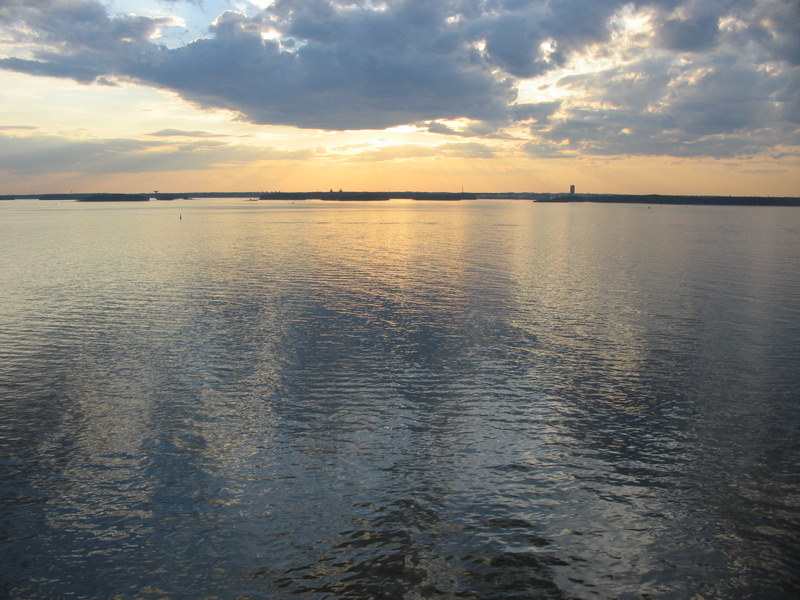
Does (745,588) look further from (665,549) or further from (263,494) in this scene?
(263,494)

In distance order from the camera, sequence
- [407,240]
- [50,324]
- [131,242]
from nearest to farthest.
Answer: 1. [50,324]
2. [131,242]
3. [407,240]

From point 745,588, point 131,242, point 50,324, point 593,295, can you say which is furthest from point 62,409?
point 131,242

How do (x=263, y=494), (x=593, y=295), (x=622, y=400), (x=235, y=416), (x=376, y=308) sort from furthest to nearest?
(x=593, y=295) → (x=376, y=308) → (x=622, y=400) → (x=235, y=416) → (x=263, y=494)

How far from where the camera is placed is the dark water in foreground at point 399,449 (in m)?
12.5

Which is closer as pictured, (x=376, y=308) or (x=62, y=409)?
(x=62, y=409)

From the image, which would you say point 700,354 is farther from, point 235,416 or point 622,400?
point 235,416

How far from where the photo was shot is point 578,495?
15336 millimetres

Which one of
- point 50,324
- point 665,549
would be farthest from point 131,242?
point 665,549

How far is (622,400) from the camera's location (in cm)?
2216

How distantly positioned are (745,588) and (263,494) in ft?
37.6

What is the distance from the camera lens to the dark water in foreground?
12547 mm

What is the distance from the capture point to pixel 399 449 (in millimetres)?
17812

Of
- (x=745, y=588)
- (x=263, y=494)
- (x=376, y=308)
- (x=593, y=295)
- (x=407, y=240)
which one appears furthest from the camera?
(x=407, y=240)

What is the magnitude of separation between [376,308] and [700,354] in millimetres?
19697
